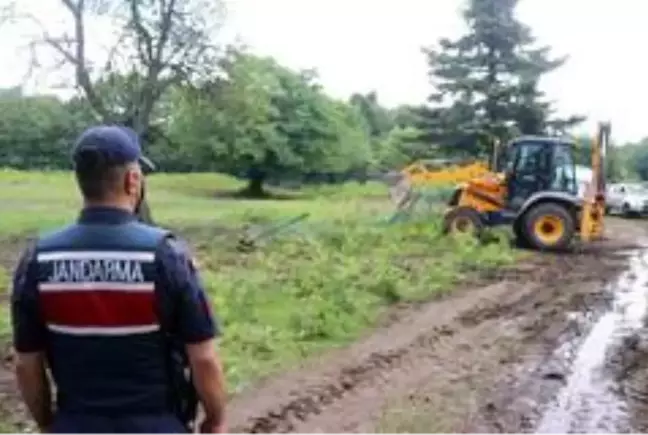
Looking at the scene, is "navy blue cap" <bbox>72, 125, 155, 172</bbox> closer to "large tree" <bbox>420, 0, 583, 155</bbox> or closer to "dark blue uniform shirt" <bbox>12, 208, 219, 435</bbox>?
"dark blue uniform shirt" <bbox>12, 208, 219, 435</bbox>

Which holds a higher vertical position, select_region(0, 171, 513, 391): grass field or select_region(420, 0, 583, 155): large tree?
select_region(420, 0, 583, 155): large tree

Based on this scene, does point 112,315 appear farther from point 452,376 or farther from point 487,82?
point 487,82

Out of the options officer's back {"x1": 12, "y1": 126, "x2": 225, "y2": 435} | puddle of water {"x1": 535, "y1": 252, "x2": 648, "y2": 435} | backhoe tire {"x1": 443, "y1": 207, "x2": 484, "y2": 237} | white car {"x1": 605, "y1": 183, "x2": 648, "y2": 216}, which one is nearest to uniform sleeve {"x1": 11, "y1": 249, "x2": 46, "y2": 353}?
officer's back {"x1": 12, "y1": 126, "x2": 225, "y2": 435}

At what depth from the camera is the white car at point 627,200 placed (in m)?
36.2

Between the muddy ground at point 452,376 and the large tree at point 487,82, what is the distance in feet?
104

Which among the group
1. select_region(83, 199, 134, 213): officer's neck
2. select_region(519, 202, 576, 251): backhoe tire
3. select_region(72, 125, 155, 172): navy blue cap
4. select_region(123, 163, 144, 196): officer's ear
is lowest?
select_region(519, 202, 576, 251): backhoe tire

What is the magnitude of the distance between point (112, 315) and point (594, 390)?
621 cm

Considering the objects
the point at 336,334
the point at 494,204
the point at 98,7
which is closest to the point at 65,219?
the point at 98,7

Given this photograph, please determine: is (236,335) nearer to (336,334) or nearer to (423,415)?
(336,334)

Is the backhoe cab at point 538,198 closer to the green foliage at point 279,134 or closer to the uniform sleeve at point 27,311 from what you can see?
the uniform sleeve at point 27,311

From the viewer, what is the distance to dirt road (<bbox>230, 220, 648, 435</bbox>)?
7.09 meters

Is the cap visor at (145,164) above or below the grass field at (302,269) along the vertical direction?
above

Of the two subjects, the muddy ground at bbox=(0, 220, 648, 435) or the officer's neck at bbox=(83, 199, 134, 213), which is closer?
the officer's neck at bbox=(83, 199, 134, 213)

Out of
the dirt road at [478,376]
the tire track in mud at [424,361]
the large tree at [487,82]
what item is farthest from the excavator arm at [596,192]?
the large tree at [487,82]
